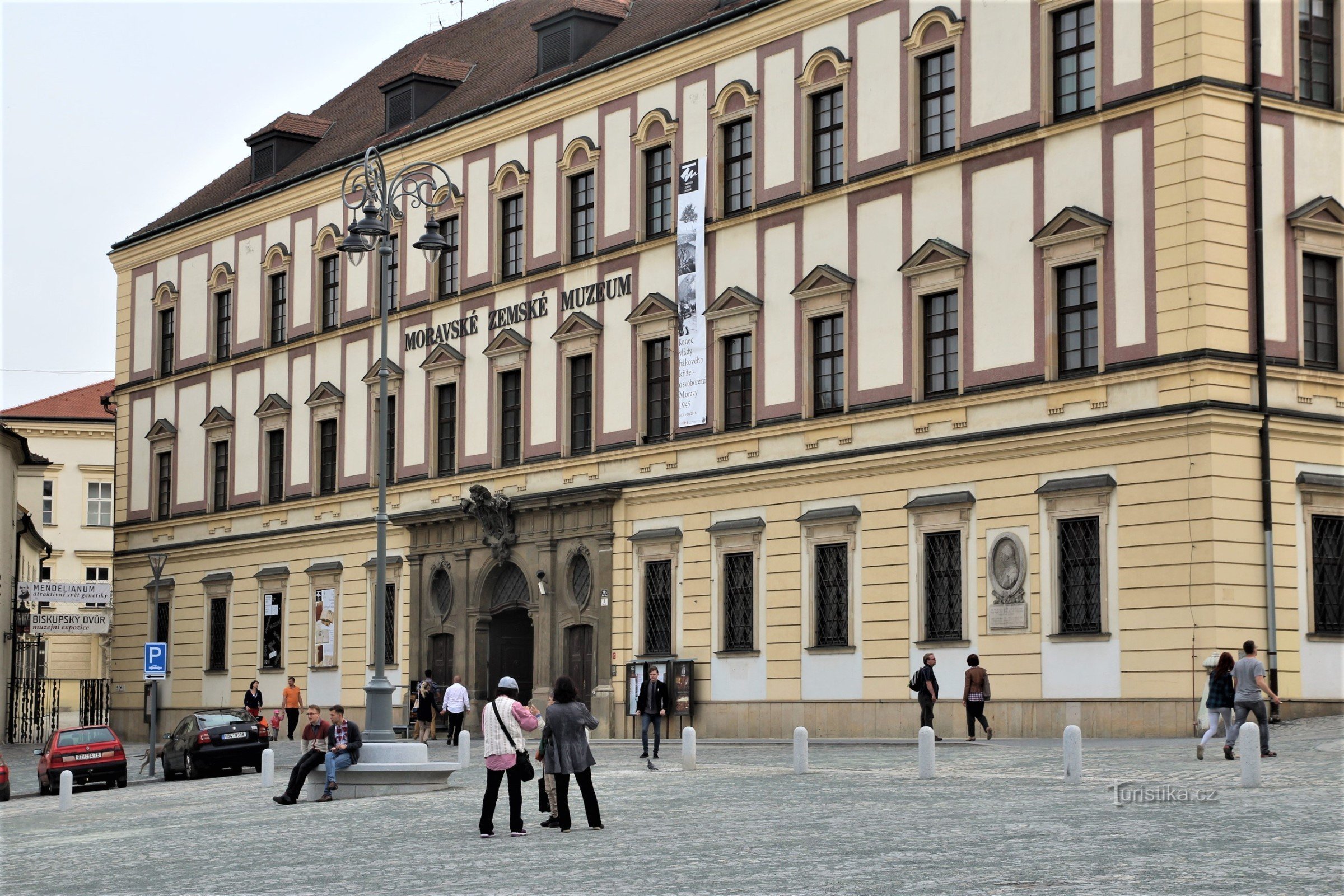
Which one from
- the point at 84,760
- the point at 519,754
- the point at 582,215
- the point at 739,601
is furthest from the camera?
the point at 582,215

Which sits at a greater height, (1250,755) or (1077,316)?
(1077,316)

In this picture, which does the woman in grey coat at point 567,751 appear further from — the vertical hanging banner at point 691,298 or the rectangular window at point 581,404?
the rectangular window at point 581,404

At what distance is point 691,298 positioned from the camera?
44.0 meters

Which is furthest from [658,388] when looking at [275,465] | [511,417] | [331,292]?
[275,465]

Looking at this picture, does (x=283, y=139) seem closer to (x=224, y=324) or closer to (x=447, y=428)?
(x=224, y=324)

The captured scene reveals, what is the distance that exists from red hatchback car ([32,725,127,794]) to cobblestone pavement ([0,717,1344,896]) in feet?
25.8

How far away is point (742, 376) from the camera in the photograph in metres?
42.9

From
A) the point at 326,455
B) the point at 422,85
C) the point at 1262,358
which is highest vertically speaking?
the point at 422,85

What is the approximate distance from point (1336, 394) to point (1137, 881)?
71.5 ft

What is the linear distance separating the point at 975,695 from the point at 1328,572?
6.46 m

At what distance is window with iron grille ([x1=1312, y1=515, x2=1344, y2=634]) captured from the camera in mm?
33875

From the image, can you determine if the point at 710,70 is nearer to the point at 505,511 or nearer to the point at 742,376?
the point at 742,376

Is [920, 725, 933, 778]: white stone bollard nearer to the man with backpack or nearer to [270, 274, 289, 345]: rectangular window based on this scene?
the man with backpack

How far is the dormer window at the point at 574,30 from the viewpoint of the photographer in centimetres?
5016
